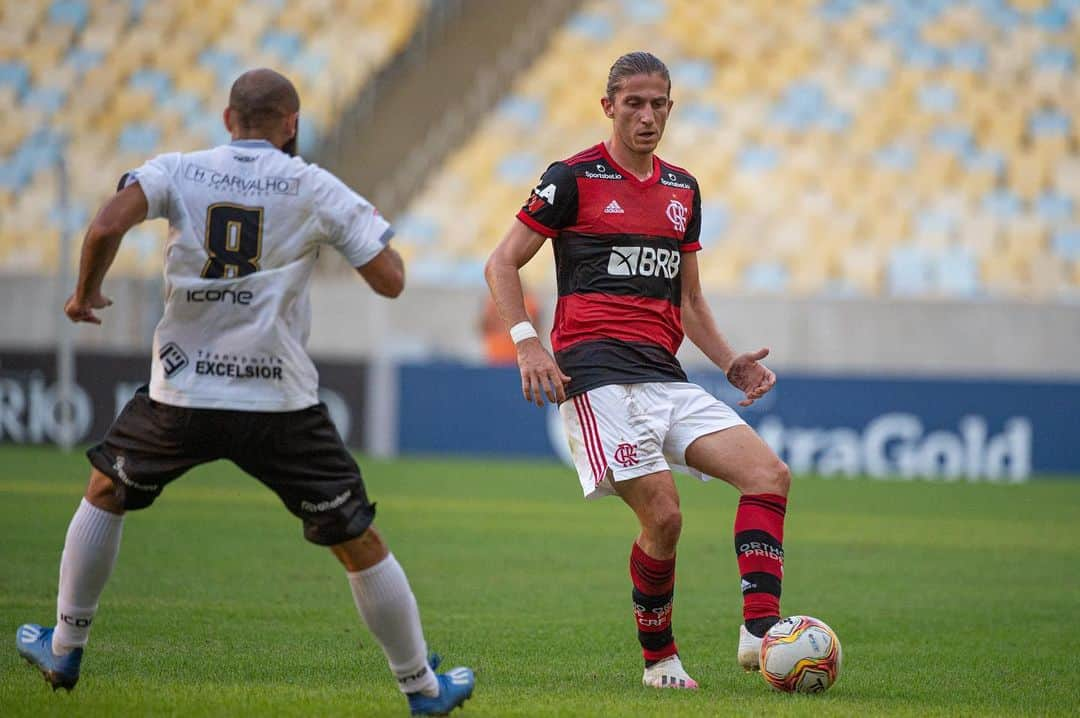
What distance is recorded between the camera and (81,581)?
4.98 m

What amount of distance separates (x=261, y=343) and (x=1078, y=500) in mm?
12000

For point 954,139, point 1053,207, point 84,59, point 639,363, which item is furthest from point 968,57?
point 639,363

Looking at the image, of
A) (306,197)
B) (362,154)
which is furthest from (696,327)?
(362,154)

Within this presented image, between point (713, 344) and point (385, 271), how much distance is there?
6.27 feet

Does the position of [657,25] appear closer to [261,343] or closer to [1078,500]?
[1078,500]

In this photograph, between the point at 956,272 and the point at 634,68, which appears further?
the point at 956,272

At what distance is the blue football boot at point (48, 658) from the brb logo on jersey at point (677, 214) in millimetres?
2562

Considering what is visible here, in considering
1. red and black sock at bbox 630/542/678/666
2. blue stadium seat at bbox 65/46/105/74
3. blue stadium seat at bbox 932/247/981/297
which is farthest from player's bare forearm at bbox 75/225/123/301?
blue stadium seat at bbox 65/46/105/74

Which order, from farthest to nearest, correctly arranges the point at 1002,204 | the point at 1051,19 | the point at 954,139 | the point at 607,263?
the point at 1051,19 → the point at 954,139 → the point at 1002,204 → the point at 607,263

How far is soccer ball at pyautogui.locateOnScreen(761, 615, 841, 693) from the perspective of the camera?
217 inches

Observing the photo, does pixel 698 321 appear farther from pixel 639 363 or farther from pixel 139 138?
pixel 139 138

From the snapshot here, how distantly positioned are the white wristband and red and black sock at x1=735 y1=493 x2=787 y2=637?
94 cm

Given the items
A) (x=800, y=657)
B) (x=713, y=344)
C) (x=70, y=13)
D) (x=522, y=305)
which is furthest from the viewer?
(x=70, y=13)

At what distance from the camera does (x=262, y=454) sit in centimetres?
481
